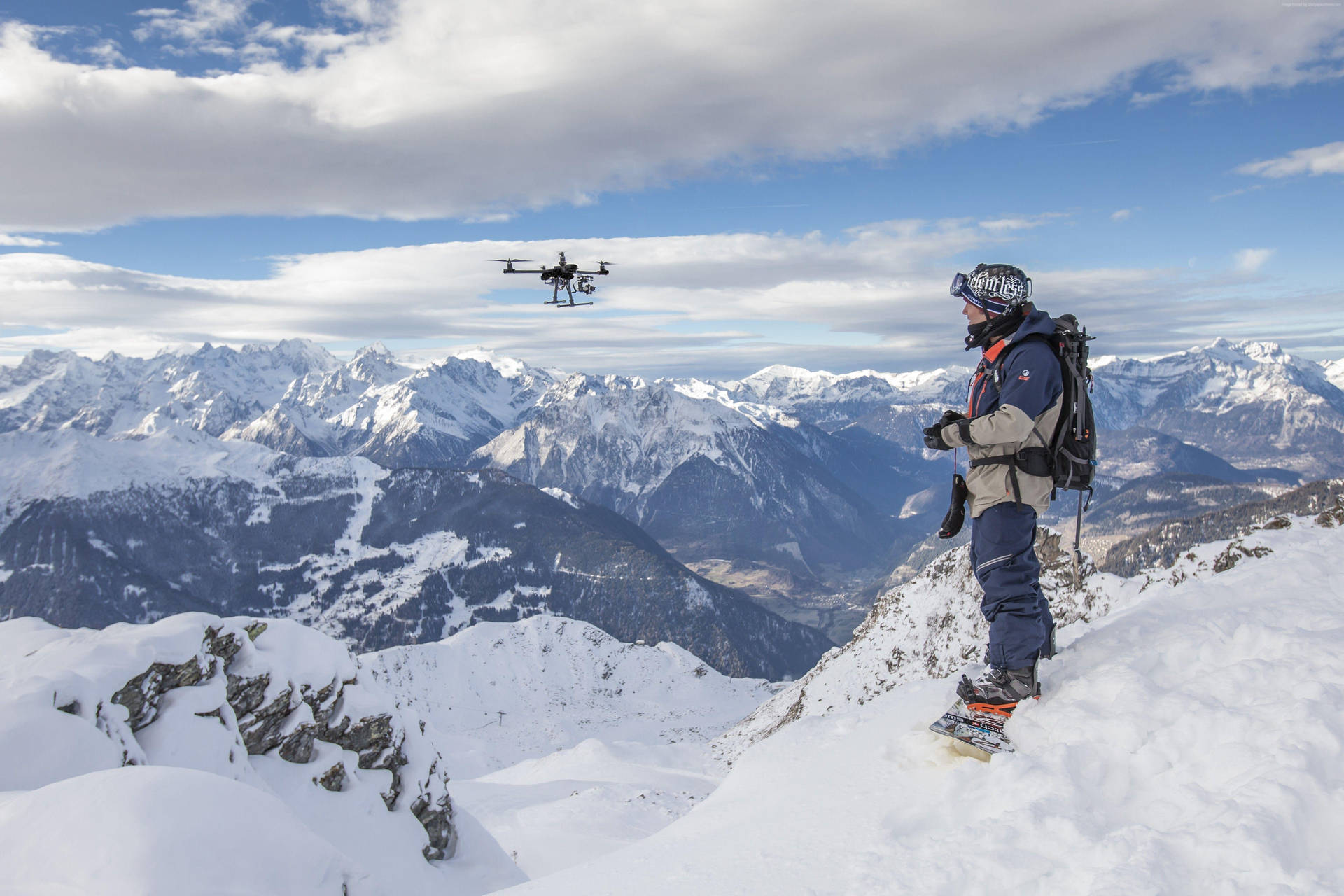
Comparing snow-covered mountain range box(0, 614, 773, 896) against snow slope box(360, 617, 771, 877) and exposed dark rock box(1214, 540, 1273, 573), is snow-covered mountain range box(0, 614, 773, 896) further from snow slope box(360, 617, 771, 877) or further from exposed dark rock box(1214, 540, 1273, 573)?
exposed dark rock box(1214, 540, 1273, 573)

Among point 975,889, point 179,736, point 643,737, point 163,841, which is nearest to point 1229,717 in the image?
point 975,889

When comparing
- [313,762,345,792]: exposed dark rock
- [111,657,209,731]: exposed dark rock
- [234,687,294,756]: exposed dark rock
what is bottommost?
[313,762,345,792]: exposed dark rock

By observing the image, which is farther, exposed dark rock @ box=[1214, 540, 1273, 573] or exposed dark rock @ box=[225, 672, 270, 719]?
exposed dark rock @ box=[225, 672, 270, 719]

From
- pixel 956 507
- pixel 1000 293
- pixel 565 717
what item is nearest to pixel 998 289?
pixel 1000 293

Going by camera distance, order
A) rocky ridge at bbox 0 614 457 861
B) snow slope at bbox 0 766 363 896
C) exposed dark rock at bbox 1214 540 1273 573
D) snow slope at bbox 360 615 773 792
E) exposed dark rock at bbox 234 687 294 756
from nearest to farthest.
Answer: snow slope at bbox 0 766 363 896
exposed dark rock at bbox 1214 540 1273 573
rocky ridge at bbox 0 614 457 861
exposed dark rock at bbox 234 687 294 756
snow slope at bbox 360 615 773 792

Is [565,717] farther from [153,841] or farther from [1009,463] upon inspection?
[1009,463]

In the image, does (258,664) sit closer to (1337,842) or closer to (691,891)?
(691,891)

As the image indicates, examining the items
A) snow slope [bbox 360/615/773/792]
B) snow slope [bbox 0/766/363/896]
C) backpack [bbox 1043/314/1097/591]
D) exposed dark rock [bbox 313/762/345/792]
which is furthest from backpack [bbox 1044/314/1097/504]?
snow slope [bbox 360/615/773/792]
